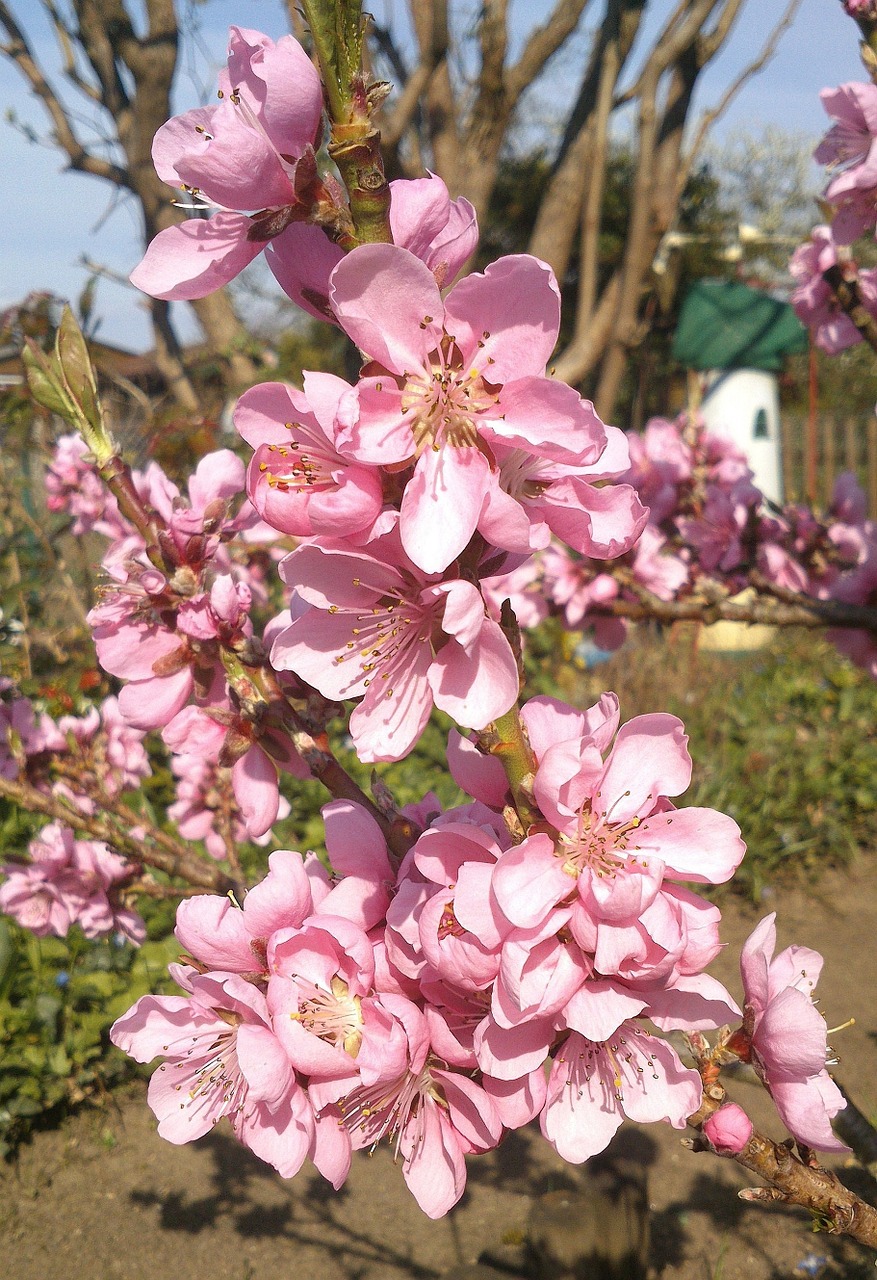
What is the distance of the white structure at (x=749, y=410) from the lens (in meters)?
9.38

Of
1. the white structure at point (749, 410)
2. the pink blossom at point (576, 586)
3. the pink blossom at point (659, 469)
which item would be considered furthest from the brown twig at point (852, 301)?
the white structure at point (749, 410)

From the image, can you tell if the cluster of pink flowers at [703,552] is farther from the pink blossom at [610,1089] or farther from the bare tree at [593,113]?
the bare tree at [593,113]

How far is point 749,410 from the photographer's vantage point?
9.41 meters

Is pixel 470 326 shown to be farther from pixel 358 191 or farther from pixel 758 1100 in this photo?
pixel 758 1100

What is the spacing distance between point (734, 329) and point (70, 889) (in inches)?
337

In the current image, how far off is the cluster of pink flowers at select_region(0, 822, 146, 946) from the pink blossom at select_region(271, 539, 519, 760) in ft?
5.07

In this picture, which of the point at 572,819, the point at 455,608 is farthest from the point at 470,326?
the point at 572,819

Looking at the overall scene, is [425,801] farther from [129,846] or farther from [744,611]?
[744,611]

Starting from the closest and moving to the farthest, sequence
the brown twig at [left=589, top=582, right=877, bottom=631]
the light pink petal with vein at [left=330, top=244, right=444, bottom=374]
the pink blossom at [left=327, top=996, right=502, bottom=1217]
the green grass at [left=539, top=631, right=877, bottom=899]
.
A: 1. the light pink petal with vein at [left=330, top=244, right=444, bottom=374]
2. the pink blossom at [left=327, top=996, right=502, bottom=1217]
3. the brown twig at [left=589, top=582, right=877, bottom=631]
4. the green grass at [left=539, top=631, right=877, bottom=899]

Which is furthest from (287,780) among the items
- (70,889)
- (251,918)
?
(251,918)

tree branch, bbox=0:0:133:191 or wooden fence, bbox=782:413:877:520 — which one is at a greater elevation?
tree branch, bbox=0:0:133:191

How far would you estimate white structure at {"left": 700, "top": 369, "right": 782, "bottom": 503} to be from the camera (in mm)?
9383

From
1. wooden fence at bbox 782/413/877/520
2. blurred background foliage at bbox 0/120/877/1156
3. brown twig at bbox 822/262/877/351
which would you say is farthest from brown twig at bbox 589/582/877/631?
wooden fence at bbox 782/413/877/520

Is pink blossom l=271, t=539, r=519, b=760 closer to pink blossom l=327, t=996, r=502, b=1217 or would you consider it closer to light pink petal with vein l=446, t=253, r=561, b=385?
light pink petal with vein l=446, t=253, r=561, b=385
